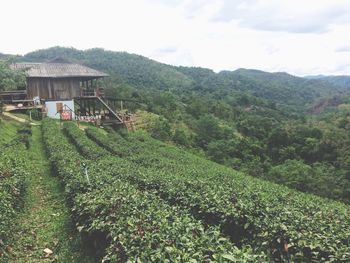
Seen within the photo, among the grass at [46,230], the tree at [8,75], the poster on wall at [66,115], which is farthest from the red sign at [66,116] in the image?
the grass at [46,230]

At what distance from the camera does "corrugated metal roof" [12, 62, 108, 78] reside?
40.8 metres

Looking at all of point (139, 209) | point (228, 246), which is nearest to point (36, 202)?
point (139, 209)

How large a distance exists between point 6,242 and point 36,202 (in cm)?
517

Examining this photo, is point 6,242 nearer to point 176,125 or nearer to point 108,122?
point 108,122

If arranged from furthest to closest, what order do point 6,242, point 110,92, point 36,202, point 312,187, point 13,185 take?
1. point 110,92
2. point 312,187
3. point 36,202
4. point 13,185
5. point 6,242

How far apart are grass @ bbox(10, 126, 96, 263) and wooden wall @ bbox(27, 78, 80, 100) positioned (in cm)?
2612

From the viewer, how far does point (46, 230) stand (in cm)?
1083

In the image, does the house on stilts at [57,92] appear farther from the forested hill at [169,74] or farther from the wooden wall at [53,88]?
the forested hill at [169,74]

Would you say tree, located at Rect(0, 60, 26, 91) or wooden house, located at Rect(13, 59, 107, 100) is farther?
wooden house, located at Rect(13, 59, 107, 100)

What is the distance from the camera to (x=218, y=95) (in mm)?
116375

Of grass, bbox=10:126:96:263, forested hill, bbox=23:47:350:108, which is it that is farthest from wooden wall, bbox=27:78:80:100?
forested hill, bbox=23:47:350:108

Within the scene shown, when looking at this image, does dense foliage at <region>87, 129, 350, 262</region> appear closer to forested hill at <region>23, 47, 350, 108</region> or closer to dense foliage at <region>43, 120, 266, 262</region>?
dense foliage at <region>43, 120, 266, 262</region>

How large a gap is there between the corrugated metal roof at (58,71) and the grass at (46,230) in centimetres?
2588

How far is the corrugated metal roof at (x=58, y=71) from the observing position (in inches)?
1605
